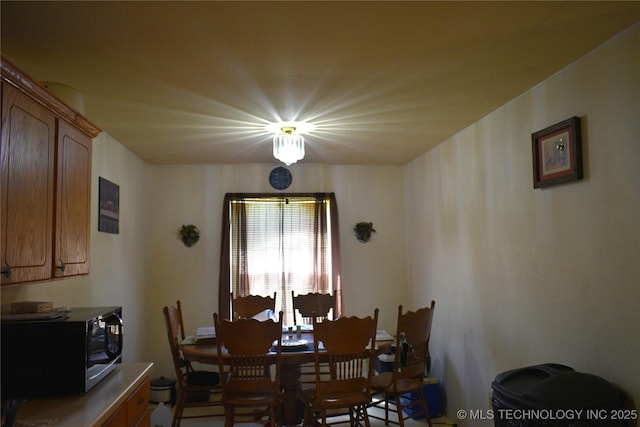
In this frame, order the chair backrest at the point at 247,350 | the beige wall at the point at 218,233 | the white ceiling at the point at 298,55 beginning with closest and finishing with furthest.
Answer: the white ceiling at the point at 298,55, the chair backrest at the point at 247,350, the beige wall at the point at 218,233

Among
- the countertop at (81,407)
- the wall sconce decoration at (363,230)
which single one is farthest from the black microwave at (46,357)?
the wall sconce decoration at (363,230)

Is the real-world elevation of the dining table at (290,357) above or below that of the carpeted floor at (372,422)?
above

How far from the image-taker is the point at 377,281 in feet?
16.2

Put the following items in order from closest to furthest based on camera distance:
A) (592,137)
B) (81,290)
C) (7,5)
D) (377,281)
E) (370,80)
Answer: (7,5) < (592,137) < (370,80) < (81,290) < (377,281)

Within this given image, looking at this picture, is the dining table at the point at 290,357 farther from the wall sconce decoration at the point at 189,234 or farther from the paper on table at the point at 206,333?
the wall sconce decoration at the point at 189,234

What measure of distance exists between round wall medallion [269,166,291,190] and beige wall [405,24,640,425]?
153 centimetres

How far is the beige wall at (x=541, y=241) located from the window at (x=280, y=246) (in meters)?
1.17

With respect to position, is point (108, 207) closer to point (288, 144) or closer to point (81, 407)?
point (288, 144)

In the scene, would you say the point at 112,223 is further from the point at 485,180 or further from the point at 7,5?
the point at 485,180

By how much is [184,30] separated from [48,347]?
143 cm

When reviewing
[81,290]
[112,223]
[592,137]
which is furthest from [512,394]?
[112,223]

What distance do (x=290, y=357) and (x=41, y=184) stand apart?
1.88m

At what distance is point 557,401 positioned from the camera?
186 cm

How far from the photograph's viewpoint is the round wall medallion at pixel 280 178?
4828 millimetres
